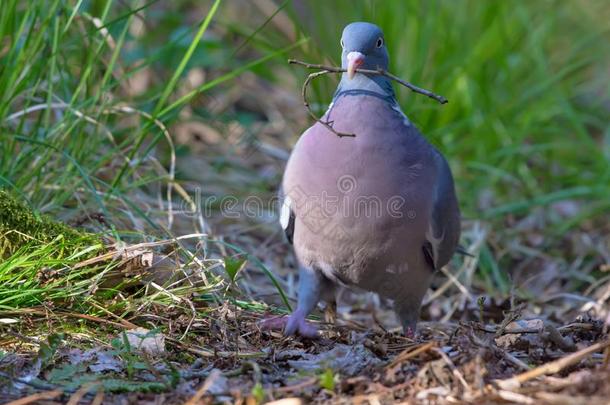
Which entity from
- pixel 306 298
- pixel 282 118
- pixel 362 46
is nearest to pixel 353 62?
pixel 362 46

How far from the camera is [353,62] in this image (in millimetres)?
3377

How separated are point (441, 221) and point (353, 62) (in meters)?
0.77

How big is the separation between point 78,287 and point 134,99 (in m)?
2.06

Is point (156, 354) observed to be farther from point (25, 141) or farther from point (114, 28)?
point (114, 28)

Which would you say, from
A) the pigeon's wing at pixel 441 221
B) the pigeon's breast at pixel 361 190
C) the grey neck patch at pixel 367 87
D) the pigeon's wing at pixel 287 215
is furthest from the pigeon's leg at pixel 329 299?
the grey neck patch at pixel 367 87

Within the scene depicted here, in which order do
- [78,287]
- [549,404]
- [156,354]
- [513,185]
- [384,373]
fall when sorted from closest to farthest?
[549,404], [384,373], [156,354], [78,287], [513,185]

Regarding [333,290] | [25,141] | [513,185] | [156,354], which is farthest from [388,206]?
[513,185]

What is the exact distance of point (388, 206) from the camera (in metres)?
3.26

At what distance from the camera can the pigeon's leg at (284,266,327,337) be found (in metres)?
3.28

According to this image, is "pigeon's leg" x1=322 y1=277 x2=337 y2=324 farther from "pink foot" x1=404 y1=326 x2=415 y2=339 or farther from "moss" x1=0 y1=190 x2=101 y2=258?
"moss" x1=0 y1=190 x2=101 y2=258

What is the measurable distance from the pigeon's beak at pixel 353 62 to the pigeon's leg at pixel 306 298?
82 centimetres

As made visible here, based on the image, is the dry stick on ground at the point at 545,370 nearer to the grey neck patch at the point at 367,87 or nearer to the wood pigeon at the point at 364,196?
the wood pigeon at the point at 364,196

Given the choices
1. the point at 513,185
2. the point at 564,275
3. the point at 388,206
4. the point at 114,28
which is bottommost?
the point at 564,275

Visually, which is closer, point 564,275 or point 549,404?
point 549,404
